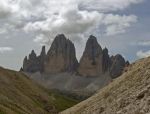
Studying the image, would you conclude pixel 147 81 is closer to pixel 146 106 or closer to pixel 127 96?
pixel 127 96

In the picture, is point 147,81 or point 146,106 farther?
point 147,81

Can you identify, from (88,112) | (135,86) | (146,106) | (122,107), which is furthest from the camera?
(88,112)

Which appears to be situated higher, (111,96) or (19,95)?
(19,95)

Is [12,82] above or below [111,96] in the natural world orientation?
above

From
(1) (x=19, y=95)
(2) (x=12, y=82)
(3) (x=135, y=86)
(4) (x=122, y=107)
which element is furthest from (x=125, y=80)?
(2) (x=12, y=82)

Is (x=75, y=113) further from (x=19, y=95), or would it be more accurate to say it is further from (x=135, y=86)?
(x=19, y=95)

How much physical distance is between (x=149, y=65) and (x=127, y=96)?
19.7 ft

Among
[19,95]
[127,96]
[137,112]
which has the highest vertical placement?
[19,95]

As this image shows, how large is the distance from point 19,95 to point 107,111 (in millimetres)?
134397

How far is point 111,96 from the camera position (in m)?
40.3

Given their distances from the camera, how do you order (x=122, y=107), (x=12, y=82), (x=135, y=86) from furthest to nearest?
(x=12, y=82) → (x=135, y=86) → (x=122, y=107)

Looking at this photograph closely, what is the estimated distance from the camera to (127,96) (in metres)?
35.3

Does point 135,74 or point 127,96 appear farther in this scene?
point 135,74

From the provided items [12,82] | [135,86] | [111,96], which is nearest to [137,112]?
[135,86]
